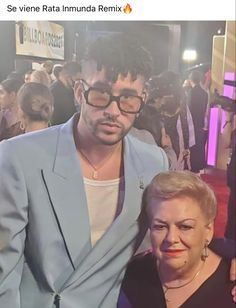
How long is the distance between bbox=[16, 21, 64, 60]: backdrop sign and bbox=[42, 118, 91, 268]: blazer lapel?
0.32 meters

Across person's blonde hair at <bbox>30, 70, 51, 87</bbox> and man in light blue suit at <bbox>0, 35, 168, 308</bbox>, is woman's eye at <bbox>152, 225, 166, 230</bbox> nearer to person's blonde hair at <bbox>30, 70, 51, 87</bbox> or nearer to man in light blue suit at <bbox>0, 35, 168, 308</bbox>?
man in light blue suit at <bbox>0, 35, 168, 308</bbox>

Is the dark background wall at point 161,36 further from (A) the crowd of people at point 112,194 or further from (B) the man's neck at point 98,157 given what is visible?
(B) the man's neck at point 98,157

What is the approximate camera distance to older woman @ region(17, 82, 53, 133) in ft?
4.84

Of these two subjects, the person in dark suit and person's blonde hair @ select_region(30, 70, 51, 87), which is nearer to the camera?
the person in dark suit

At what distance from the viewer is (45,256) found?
4.66 feet

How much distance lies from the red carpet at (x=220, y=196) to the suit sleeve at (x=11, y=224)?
54 centimetres

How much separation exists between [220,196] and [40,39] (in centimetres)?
72

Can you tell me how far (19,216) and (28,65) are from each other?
1.53 ft

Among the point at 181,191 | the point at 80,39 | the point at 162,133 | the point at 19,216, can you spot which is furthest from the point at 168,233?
the point at 80,39

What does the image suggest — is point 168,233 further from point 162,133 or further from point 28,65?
point 28,65

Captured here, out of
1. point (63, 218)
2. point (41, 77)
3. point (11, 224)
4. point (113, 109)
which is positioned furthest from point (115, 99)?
point (11, 224)
